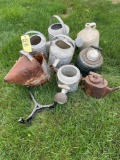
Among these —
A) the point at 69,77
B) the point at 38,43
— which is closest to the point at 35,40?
the point at 38,43

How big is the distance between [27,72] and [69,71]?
0.45 meters

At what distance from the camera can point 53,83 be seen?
2.66 m

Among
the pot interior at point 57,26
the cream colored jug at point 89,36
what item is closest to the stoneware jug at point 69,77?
the cream colored jug at point 89,36

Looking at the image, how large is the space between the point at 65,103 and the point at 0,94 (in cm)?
69

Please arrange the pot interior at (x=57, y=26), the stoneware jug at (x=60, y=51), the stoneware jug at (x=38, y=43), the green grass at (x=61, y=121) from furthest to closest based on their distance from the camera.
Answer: the pot interior at (x=57, y=26), the stoneware jug at (x=38, y=43), the stoneware jug at (x=60, y=51), the green grass at (x=61, y=121)

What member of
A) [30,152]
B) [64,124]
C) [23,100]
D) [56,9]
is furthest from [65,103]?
[56,9]

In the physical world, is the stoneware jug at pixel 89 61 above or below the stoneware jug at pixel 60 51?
below

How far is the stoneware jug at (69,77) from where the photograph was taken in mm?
2416

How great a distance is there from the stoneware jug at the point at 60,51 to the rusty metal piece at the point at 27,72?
0.17 meters

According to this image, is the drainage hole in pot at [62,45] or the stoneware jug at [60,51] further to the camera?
the drainage hole in pot at [62,45]

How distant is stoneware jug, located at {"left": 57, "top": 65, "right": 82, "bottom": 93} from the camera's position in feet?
7.93

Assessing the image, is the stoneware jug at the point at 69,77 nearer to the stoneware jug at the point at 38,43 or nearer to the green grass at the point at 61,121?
the green grass at the point at 61,121

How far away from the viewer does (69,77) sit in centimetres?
242

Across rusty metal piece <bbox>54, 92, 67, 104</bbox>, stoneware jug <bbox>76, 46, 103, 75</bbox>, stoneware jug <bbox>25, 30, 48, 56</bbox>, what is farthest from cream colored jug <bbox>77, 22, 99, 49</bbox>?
rusty metal piece <bbox>54, 92, 67, 104</bbox>
